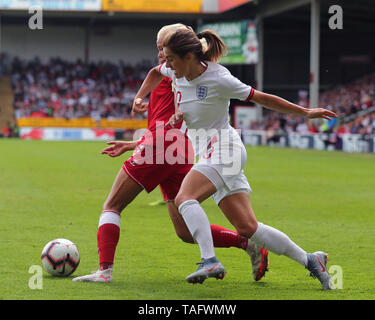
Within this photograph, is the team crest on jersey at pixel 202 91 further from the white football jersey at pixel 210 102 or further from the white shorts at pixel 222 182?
the white shorts at pixel 222 182

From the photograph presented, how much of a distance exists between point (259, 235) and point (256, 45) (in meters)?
37.3

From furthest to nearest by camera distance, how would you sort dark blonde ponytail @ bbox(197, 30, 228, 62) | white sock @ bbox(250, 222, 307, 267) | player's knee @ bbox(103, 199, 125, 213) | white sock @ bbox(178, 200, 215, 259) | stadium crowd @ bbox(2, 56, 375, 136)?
stadium crowd @ bbox(2, 56, 375, 136) → player's knee @ bbox(103, 199, 125, 213) → white sock @ bbox(250, 222, 307, 267) → dark blonde ponytail @ bbox(197, 30, 228, 62) → white sock @ bbox(178, 200, 215, 259)

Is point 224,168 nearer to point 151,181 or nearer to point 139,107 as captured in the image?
point 151,181

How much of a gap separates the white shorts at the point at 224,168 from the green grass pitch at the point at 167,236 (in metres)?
0.80

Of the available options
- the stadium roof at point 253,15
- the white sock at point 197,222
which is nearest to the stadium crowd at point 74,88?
the stadium roof at point 253,15

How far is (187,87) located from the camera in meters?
5.36

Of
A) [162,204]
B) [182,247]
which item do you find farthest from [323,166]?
[182,247]

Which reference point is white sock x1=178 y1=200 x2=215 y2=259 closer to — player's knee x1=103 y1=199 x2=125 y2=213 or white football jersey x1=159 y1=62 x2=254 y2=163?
white football jersey x1=159 y1=62 x2=254 y2=163

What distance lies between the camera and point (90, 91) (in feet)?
173

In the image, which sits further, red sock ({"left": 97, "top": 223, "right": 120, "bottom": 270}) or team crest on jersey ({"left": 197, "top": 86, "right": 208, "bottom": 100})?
red sock ({"left": 97, "top": 223, "right": 120, "bottom": 270})

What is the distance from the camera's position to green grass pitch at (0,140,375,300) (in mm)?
5402

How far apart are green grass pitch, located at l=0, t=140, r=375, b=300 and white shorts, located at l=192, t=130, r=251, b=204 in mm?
800

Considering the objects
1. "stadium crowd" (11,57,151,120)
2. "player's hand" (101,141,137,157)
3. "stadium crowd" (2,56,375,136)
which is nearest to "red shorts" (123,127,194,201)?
"player's hand" (101,141,137,157)
